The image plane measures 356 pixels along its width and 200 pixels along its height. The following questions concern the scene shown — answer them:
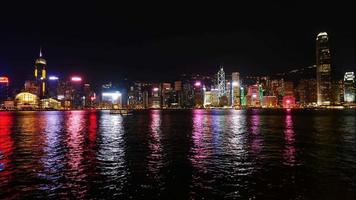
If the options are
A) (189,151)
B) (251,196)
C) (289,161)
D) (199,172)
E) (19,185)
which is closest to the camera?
(251,196)

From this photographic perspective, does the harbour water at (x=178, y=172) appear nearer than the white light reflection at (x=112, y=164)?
Yes

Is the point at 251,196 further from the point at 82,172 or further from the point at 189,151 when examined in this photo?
the point at 189,151

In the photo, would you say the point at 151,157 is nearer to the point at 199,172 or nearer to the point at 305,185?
the point at 199,172

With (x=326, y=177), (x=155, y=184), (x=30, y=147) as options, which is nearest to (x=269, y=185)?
(x=326, y=177)

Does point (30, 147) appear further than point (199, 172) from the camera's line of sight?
Yes

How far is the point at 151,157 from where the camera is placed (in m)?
32.8

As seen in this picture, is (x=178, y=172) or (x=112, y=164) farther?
(x=112, y=164)

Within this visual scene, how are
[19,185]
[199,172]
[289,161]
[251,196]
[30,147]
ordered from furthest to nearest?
[30,147]
[289,161]
[199,172]
[19,185]
[251,196]

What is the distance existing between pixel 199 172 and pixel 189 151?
11.0m

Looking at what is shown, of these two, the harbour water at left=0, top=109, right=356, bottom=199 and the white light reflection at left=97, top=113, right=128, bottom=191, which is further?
the white light reflection at left=97, top=113, right=128, bottom=191

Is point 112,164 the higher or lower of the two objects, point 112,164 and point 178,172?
the higher

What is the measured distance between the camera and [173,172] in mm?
25828

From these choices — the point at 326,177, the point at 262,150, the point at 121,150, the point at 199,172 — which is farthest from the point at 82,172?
the point at 262,150

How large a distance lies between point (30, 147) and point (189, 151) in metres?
18.0
